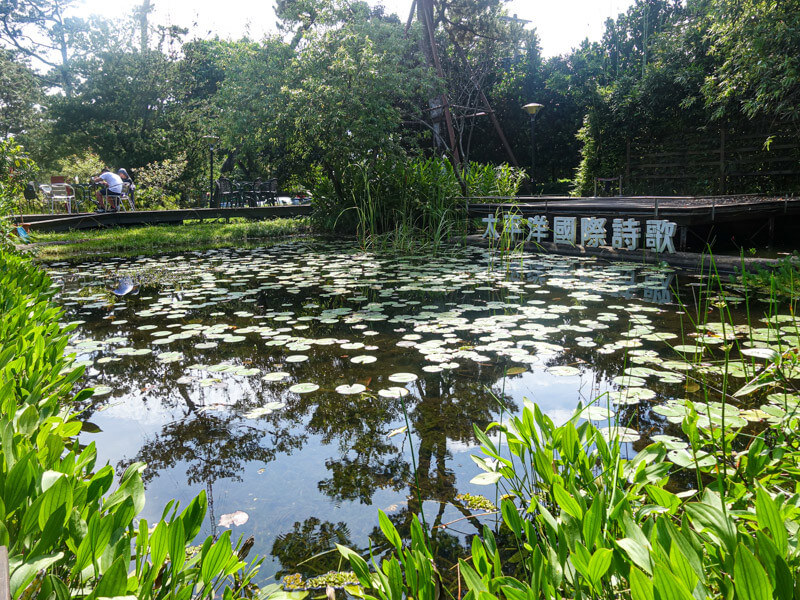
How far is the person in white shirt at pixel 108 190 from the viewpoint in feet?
38.9

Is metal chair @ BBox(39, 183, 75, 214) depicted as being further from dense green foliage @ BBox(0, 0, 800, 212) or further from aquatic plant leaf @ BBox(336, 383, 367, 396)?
aquatic plant leaf @ BBox(336, 383, 367, 396)

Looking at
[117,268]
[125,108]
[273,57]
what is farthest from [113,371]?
[125,108]

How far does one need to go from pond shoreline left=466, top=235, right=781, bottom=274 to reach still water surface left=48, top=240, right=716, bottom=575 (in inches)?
27.7

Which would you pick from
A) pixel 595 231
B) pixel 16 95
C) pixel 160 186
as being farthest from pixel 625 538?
pixel 16 95

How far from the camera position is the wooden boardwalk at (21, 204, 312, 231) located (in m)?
10.4

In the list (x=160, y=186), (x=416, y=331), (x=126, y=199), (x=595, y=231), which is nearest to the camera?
(x=416, y=331)

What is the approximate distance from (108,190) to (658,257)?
11892 mm

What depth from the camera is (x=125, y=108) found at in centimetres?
1922

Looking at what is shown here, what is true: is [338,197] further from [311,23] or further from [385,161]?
[311,23]

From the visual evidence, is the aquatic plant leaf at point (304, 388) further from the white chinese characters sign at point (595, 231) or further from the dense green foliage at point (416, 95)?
the dense green foliage at point (416, 95)

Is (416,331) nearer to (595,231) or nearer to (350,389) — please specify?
(350,389)

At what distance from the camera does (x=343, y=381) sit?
2.44 meters

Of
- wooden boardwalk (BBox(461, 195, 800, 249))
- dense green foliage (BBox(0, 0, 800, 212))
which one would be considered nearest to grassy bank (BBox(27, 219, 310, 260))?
dense green foliage (BBox(0, 0, 800, 212))

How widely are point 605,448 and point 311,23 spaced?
45.7 ft
